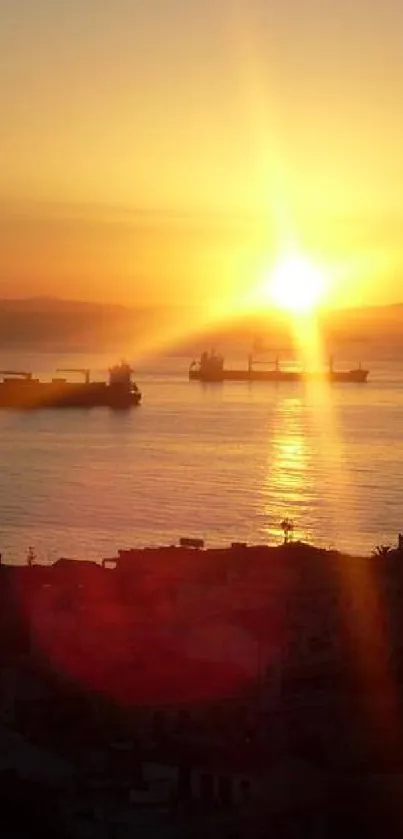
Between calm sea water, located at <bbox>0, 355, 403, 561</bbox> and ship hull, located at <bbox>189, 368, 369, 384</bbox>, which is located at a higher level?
ship hull, located at <bbox>189, 368, 369, 384</bbox>

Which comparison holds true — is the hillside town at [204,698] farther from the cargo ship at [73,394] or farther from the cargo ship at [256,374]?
the cargo ship at [256,374]

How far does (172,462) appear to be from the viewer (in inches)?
698

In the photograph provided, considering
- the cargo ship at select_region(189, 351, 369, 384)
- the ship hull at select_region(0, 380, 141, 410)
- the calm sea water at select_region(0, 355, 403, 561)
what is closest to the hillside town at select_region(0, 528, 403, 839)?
the calm sea water at select_region(0, 355, 403, 561)

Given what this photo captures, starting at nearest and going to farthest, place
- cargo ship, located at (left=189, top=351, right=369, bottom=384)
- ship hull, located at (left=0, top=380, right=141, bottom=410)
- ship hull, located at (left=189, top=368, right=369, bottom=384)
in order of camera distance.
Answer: ship hull, located at (left=0, top=380, right=141, bottom=410), cargo ship, located at (left=189, top=351, right=369, bottom=384), ship hull, located at (left=189, top=368, right=369, bottom=384)

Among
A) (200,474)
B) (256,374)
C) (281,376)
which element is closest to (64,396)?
(256,374)

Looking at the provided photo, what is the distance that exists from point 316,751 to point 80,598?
138cm

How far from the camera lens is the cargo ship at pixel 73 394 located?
3072 centimetres

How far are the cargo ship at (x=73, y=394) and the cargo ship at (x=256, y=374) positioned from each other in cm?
744

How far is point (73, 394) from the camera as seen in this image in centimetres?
3169

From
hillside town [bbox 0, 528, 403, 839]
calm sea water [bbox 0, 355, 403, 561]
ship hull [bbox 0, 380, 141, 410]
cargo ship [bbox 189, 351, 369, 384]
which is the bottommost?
hillside town [bbox 0, 528, 403, 839]

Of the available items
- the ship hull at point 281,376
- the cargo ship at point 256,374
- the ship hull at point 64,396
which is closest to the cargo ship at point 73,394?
the ship hull at point 64,396

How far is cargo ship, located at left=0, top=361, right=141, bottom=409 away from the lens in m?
30.7

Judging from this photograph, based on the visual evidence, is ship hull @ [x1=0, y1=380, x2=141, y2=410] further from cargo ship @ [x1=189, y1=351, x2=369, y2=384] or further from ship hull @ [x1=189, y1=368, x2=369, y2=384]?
ship hull @ [x1=189, y1=368, x2=369, y2=384]

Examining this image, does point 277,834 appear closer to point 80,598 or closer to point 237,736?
point 237,736
